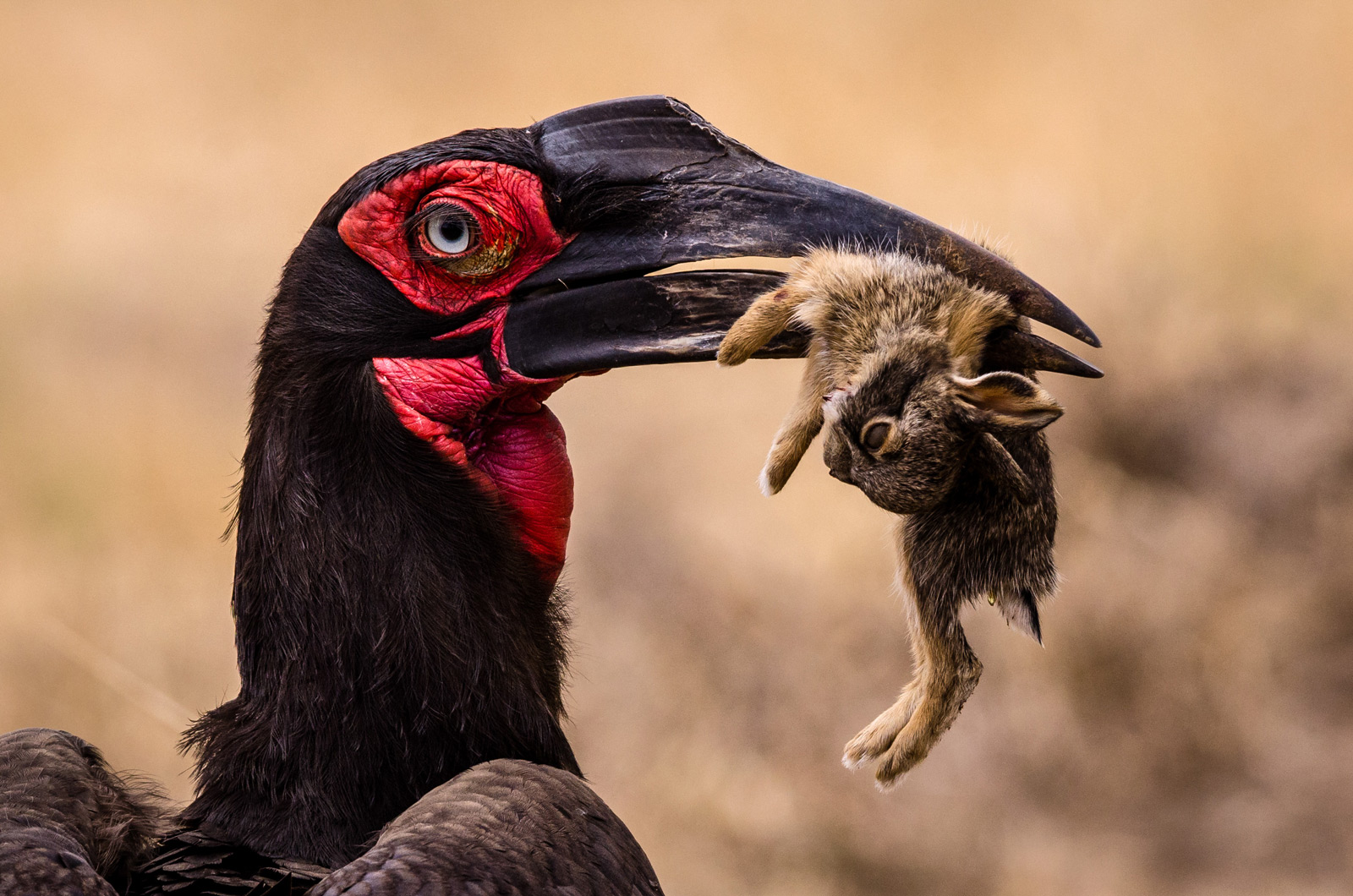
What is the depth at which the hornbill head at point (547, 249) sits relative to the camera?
2.20 meters

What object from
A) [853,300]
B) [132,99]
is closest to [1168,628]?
[853,300]

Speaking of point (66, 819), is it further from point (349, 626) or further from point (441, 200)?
point (441, 200)

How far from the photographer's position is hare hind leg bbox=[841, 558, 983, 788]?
221cm

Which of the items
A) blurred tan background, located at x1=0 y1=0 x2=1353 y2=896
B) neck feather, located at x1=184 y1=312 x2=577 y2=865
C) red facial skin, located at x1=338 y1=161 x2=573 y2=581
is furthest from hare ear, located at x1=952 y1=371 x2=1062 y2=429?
blurred tan background, located at x1=0 y1=0 x2=1353 y2=896

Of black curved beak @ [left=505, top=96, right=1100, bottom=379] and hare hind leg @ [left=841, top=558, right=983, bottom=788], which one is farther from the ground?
black curved beak @ [left=505, top=96, right=1100, bottom=379]

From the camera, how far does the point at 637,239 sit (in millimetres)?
2256

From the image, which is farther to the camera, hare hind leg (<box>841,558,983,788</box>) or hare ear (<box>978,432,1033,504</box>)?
hare hind leg (<box>841,558,983,788</box>)

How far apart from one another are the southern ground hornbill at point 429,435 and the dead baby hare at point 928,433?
7 centimetres

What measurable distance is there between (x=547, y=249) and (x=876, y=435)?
601 mm

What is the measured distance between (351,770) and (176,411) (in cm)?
399

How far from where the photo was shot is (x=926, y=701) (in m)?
2.21

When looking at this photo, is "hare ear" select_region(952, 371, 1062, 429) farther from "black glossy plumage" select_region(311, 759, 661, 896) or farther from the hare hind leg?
"black glossy plumage" select_region(311, 759, 661, 896)

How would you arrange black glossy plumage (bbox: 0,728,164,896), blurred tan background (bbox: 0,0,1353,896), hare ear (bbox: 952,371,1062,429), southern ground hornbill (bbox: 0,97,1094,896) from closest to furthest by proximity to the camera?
black glossy plumage (bbox: 0,728,164,896) → hare ear (bbox: 952,371,1062,429) → southern ground hornbill (bbox: 0,97,1094,896) → blurred tan background (bbox: 0,0,1353,896)

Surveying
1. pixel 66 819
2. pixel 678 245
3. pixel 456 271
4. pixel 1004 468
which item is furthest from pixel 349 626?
pixel 1004 468
